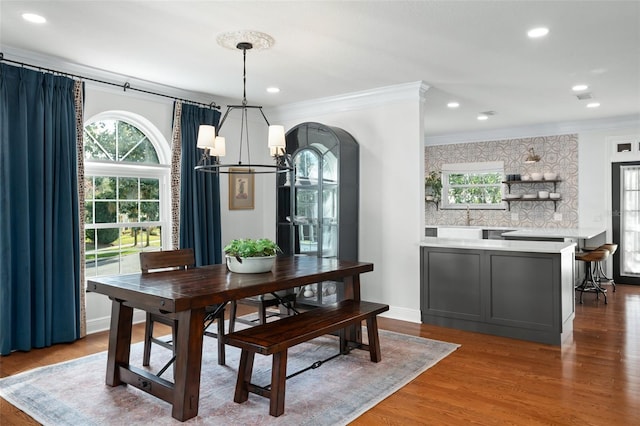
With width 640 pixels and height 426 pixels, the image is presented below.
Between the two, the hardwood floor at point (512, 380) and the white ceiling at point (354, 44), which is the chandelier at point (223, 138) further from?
the hardwood floor at point (512, 380)

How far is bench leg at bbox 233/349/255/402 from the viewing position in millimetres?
2912

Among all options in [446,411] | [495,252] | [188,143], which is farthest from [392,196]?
[446,411]

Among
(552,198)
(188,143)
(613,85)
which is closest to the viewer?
(613,85)

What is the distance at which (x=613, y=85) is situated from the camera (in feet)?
16.0

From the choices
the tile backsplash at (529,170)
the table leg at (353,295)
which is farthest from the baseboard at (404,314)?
the tile backsplash at (529,170)

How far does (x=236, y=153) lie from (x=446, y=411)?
4134 mm

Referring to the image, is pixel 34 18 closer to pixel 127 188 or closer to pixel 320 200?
pixel 127 188

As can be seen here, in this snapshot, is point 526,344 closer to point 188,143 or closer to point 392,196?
point 392,196

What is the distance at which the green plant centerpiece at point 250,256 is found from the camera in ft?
10.9

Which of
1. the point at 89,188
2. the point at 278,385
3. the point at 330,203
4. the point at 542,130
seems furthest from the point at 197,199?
the point at 542,130

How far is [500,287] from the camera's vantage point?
14.5ft

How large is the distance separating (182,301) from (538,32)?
3.03 m

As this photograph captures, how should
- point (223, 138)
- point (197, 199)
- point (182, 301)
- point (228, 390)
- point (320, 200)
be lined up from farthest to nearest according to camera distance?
point (197, 199) < point (320, 200) < point (223, 138) < point (228, 390) < point (182, 301)

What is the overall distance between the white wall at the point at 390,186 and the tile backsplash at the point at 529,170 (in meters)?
3.38
